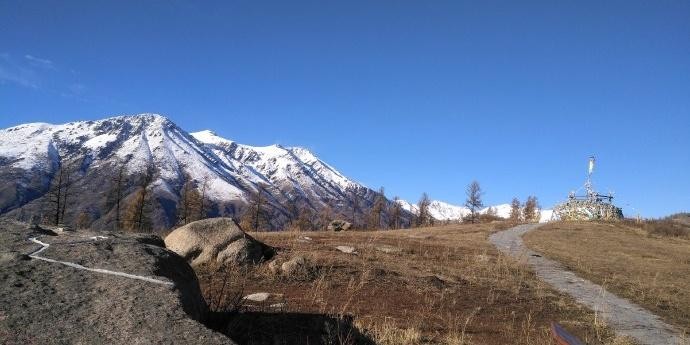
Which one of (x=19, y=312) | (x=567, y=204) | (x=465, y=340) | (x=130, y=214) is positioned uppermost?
(x=567, y=204)

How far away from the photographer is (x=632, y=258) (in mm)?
26578

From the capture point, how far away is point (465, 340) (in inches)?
311

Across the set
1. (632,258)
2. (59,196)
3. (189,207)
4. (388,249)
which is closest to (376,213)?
(189,207)

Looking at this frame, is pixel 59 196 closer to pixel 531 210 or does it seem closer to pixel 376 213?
pixel 376 213

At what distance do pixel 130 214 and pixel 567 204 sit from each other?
52964 millimetres

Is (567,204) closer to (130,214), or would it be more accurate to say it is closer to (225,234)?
(130,214)

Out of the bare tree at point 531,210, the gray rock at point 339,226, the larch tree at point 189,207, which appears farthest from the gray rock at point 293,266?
the bare tree at point 531,210

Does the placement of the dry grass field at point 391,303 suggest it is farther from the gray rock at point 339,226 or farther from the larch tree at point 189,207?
the larch tree at point 189,207

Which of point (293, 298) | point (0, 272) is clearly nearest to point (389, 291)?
point (293, 298)

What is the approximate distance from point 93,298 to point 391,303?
24.0 ft

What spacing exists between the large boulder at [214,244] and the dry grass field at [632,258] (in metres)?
9.46

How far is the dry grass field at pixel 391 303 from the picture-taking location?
7.02 m

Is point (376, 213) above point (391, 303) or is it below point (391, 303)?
above

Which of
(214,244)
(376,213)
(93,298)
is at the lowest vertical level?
(93,298)
